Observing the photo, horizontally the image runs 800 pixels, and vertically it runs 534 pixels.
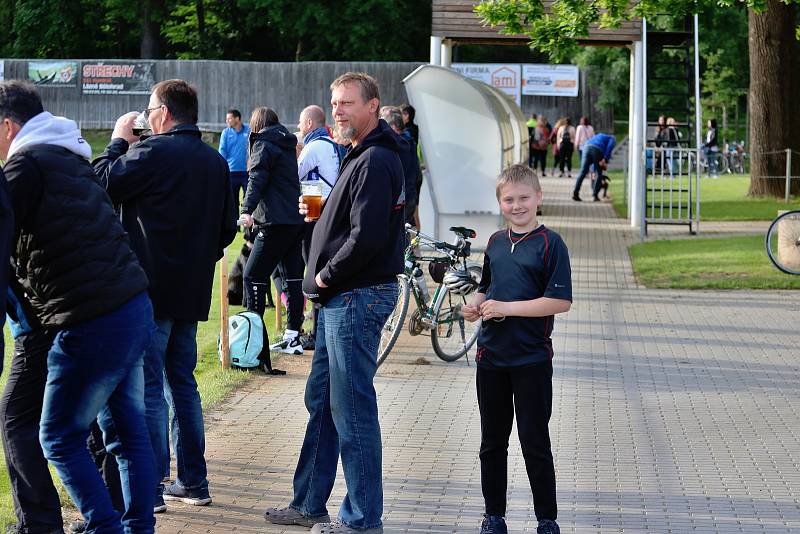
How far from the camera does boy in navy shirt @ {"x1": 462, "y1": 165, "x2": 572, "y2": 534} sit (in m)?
5.38

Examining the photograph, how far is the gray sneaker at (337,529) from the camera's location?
544 cm

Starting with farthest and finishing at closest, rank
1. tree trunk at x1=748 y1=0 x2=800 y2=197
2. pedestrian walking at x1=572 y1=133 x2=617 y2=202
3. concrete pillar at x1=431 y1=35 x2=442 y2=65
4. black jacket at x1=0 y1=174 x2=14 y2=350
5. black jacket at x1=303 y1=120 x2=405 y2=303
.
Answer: pedestrian walking at x1=572 y1=133 x2=617 y2=202, tree trunk at x1=748 y1=0 x2=800 y2=197, concrete pillar at x1=431 y1=35 x2=442 y2=65, black jacket at x1=303 y1=120 x2=405 y2=303, black jacket at x1=0 y1=174 x2=14 y2=350

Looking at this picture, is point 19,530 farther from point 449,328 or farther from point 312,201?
point 449,328

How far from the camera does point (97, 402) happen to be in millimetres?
4754

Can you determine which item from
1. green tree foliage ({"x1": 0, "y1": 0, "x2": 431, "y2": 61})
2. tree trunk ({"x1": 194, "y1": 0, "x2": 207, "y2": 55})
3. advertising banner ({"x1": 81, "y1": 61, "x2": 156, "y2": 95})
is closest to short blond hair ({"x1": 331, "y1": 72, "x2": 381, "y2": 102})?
green tree foliage ({"x1": 0, "y1": 0, "x2": 431, "y2": 61})

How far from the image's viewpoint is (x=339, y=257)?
5277 mm

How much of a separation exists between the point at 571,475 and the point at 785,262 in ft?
31.0

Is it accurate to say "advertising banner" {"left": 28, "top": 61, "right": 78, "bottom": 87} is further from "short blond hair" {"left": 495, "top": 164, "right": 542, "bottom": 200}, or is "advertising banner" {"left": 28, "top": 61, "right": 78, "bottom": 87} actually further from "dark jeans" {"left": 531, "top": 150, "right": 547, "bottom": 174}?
"short blond hair" {"left": 495, "top": 164, "right": 542, "bottom": 200}

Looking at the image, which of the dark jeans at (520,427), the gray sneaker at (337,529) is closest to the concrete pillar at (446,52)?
the dark jeans at (520,427)

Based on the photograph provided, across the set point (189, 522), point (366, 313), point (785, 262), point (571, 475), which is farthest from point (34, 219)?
point (785, 262)

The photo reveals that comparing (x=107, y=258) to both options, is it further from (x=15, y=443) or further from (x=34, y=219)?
(x=15, y=443)

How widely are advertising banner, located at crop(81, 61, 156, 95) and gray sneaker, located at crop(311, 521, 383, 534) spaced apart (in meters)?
47.1

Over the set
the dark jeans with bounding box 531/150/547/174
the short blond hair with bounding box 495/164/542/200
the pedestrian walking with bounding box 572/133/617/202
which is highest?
the dark jeans with bounding box 531/150/547/174

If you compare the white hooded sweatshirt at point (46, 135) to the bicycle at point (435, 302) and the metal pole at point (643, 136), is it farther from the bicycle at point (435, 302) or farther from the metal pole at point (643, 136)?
the metal pole at point (643, 136)
